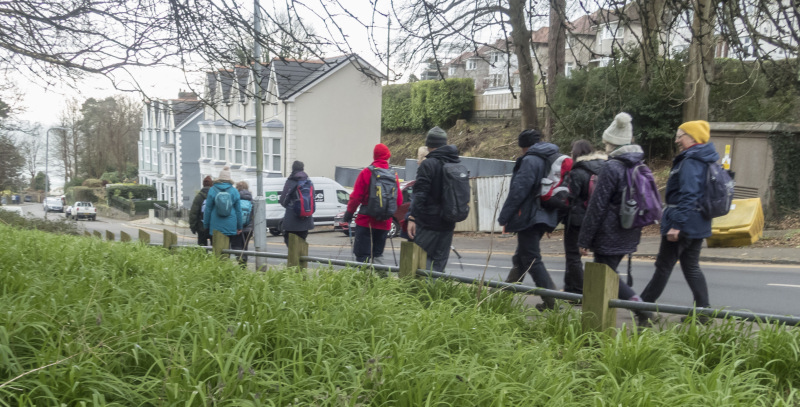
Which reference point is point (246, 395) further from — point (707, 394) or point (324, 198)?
point (324, 198)

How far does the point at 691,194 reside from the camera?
5.44 m

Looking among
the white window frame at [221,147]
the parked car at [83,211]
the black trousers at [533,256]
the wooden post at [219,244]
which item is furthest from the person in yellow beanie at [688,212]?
the parked car at [83,211]

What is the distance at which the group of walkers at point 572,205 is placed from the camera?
215 inches

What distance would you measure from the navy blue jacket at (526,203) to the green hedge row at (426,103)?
30.0 metres

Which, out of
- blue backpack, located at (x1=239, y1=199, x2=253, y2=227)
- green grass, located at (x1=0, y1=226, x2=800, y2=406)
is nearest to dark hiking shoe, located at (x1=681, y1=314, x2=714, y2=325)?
green grass, located at (x1=0, y1=226, x2=800, y2=406)

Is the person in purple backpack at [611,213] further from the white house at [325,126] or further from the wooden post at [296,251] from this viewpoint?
the white house at [325,126]

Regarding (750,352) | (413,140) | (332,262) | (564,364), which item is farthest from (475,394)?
(413,140)

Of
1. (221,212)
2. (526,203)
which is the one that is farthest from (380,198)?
(221,212)

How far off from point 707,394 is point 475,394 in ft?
3.66

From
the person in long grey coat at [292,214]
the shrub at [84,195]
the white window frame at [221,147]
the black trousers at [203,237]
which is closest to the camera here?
the person in long grey coat at [292,214]

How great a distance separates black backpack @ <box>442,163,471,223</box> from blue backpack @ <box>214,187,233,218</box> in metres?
3.63

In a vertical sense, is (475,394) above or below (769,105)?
below

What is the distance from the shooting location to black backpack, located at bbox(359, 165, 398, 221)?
702 cm

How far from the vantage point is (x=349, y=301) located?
443 cm
